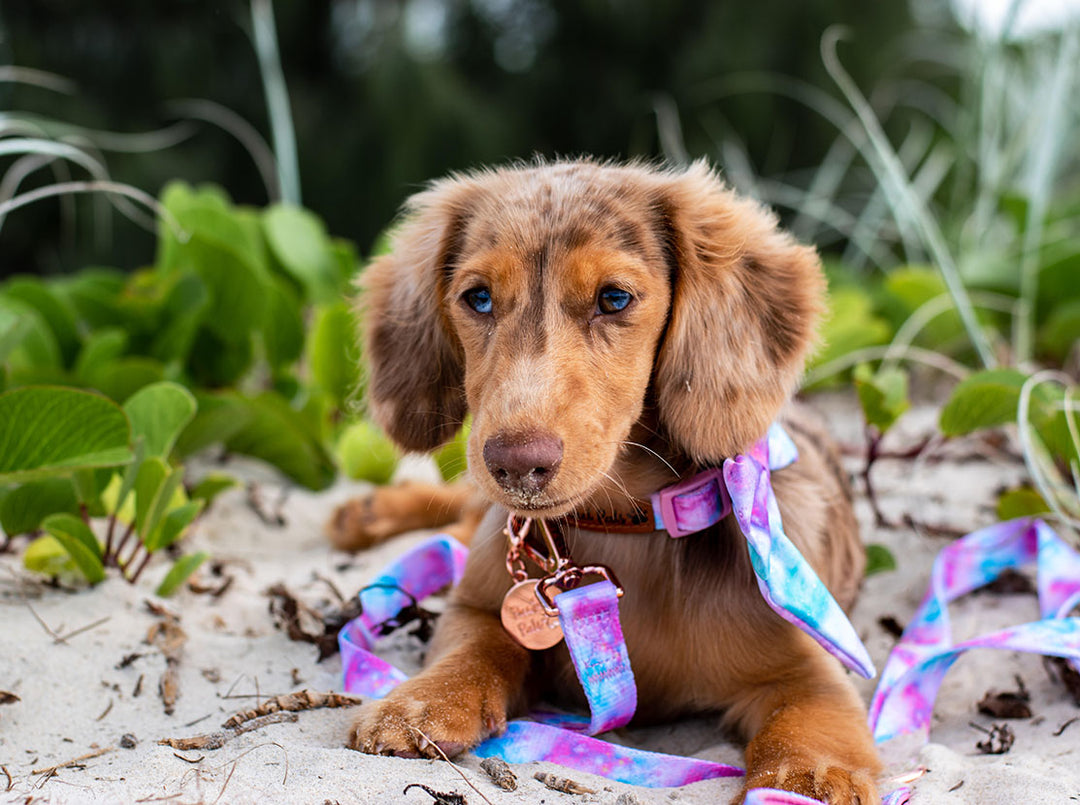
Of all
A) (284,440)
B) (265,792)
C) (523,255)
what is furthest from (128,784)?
(284,440)

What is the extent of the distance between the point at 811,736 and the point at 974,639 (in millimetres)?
708

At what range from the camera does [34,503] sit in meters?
2.81

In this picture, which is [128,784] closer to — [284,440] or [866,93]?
[284,440]

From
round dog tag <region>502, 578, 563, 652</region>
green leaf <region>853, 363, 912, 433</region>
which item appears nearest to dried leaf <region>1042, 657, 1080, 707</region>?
green leaf <region>853, 363, 912, 433</region>

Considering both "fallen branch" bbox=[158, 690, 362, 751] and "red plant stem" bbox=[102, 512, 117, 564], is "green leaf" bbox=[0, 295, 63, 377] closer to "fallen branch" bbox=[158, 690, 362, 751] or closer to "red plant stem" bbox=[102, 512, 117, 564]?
"red plant stem" bbox=[102, 512, 117, 564]

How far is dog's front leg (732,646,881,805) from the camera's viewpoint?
6.51 ft

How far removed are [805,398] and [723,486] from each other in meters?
2.63

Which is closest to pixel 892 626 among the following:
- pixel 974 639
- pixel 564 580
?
pixel 974 639

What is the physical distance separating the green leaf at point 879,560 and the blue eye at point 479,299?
157 cm

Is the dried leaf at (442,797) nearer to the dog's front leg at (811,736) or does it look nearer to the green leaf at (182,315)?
the dog's front leg at (811,736)

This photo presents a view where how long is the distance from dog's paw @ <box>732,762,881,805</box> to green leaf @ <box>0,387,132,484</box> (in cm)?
159

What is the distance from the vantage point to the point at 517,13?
905cm

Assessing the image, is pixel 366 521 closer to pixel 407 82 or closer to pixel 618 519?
pixel 618 519

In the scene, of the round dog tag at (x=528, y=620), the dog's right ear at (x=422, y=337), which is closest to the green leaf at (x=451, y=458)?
the dog's right ear at (x=422, y=337)
